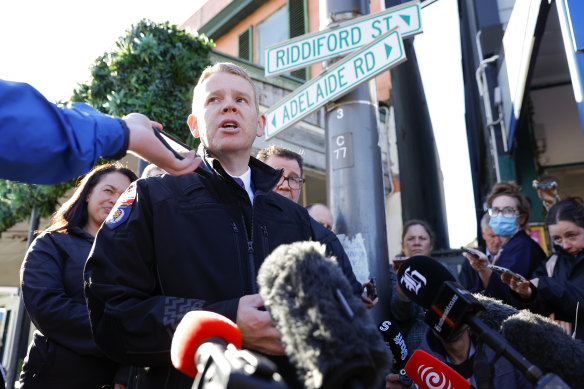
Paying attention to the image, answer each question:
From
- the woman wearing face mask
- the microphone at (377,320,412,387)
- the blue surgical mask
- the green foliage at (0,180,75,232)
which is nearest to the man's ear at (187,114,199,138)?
the microphone at (377,320,412,387)

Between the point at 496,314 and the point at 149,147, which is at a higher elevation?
the point at 149,147

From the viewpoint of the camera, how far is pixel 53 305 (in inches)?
111

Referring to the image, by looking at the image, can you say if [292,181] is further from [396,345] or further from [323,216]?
[396,345]

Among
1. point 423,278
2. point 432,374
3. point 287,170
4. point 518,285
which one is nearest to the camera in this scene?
point 423,278

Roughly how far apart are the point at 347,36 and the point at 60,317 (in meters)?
2.78

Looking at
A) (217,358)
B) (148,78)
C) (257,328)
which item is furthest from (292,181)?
(148,78)

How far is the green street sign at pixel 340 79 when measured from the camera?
3.70 meters

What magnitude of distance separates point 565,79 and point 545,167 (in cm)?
154

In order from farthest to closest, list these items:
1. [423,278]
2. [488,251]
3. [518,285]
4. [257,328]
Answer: [488,251] → [518,285] → [423,278] → [257,328]

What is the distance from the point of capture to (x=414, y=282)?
2.04m

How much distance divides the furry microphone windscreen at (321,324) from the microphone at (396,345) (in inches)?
85.5

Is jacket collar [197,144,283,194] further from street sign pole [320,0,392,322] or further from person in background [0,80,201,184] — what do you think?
street sign pole [320,0,392,322]

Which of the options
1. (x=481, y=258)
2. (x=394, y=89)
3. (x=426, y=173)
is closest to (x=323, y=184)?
(x=394, y=89)

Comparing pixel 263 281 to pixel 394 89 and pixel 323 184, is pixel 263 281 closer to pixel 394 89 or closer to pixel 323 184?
pixel 323 184
